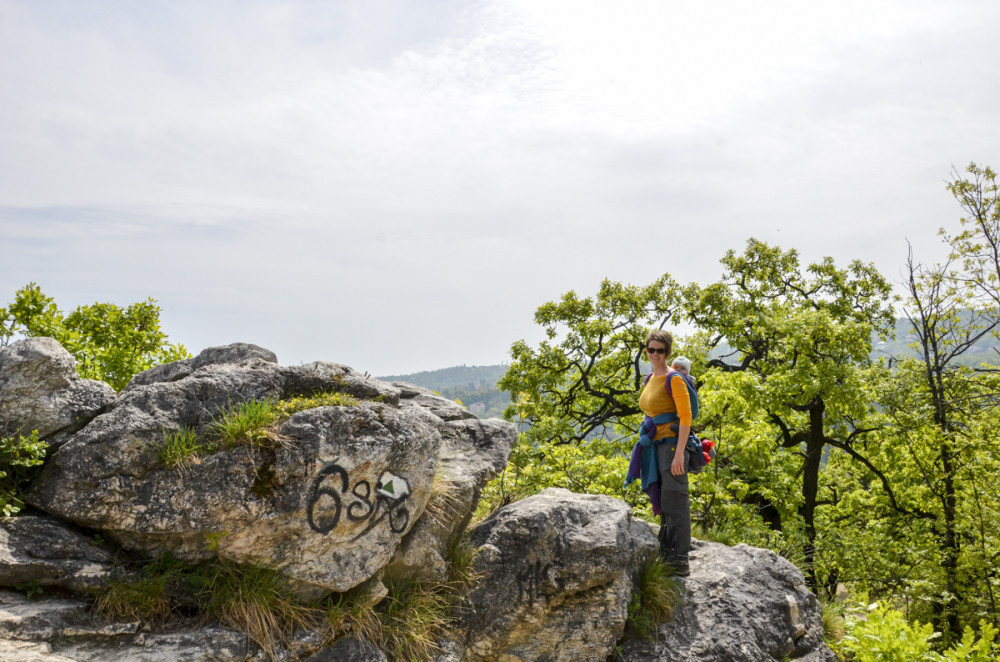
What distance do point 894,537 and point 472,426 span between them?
14884 mm

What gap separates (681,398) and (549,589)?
2.28 meters

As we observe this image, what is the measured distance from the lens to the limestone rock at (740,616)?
664cm

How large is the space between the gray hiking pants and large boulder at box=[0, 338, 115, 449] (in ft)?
17.8

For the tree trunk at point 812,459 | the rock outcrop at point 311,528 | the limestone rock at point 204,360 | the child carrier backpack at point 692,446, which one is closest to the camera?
the rock outcrop at point 311,528

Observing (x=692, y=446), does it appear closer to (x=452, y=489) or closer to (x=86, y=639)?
(x=452, y=489)

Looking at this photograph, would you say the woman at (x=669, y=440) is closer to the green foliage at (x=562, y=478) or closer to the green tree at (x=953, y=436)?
the green foliage at (x=562, y=478)

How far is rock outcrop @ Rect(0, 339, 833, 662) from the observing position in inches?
188

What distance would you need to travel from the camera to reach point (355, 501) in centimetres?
561

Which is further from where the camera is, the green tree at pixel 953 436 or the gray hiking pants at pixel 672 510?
the green tree at pixel 953 436

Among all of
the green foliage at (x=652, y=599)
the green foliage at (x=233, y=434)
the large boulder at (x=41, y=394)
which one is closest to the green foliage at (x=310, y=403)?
the green foliage at (x=233, y=434)

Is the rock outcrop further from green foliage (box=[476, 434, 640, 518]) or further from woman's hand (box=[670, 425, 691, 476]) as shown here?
green foliage (box=[476, 434, 640, 518])

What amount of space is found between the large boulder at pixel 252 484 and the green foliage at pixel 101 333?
3358 millimetres

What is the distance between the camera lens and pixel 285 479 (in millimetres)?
5398

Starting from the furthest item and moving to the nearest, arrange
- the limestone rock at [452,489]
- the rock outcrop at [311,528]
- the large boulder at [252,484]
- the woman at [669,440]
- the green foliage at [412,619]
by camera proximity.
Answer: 1. the woman at [669,440]
2. the limestone rock at [452,489]
3. the green foliage at [412,619]
4. the large boulder at [252,484]
5. the rock outcrop at [311,528]
